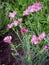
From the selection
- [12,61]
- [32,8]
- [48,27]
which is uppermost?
[32,8]

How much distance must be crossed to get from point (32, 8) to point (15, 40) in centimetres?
63

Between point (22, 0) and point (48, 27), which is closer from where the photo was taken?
point (48, 27)

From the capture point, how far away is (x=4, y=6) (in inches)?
126

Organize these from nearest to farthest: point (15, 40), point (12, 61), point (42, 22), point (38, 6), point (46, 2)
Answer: point (38, 6), point (12, 61), point (15, 40), point (42, 22), point (46, 2)

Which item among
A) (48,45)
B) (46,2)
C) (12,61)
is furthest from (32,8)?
(46,2)

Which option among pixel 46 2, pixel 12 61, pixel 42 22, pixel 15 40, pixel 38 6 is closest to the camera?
pixel 38 6

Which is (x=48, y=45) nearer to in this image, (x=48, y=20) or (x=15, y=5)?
(x=48, y=20)

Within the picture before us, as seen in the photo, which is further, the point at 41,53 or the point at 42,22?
the point at 42,22

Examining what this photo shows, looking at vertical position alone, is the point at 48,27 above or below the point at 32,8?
below

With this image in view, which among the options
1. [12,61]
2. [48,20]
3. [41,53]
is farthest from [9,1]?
[41,53]

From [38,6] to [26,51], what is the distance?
39 cm

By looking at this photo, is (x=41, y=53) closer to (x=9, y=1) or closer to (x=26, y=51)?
(x=26, y=51)

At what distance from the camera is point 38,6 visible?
2.24m

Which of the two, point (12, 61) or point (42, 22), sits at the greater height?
point (42, 22)
